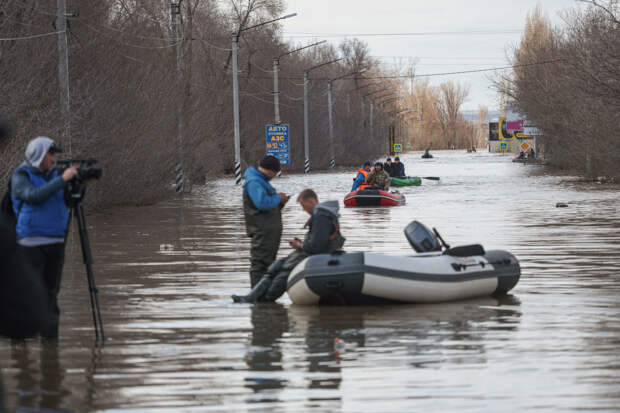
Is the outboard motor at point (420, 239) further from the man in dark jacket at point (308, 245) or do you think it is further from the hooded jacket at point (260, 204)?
the hooded jacket at point (260, 204)

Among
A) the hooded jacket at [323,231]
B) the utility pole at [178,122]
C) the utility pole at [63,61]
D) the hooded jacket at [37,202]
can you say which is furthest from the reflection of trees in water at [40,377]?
the utility pole at [178,122]

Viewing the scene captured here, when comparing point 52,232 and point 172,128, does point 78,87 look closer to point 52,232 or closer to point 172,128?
point 172,128

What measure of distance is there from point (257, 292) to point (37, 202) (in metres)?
3.87

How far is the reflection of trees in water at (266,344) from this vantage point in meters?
8.68

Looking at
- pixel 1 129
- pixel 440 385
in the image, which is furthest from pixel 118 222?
pixel 1 129

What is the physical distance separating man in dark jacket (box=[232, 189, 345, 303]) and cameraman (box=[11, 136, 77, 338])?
3292 mm

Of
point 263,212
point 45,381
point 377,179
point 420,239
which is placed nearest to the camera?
point 45,381

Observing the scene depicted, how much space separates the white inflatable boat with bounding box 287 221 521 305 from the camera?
1261 cm

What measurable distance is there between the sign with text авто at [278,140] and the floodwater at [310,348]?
44.7 metres

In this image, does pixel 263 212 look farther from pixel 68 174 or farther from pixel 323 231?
pixel 68 174

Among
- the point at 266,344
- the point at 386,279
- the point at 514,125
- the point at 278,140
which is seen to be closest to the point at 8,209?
the point at 266,344

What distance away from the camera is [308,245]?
13.2 m

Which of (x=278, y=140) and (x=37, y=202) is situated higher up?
(x=278, y=140)

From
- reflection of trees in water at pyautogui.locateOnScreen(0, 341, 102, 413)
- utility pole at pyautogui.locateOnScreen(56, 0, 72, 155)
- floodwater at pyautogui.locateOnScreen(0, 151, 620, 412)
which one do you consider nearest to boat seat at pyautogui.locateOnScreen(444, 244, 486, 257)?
floodwater at pyautogui.locateOnScreen(0, 151, 620, 412)
